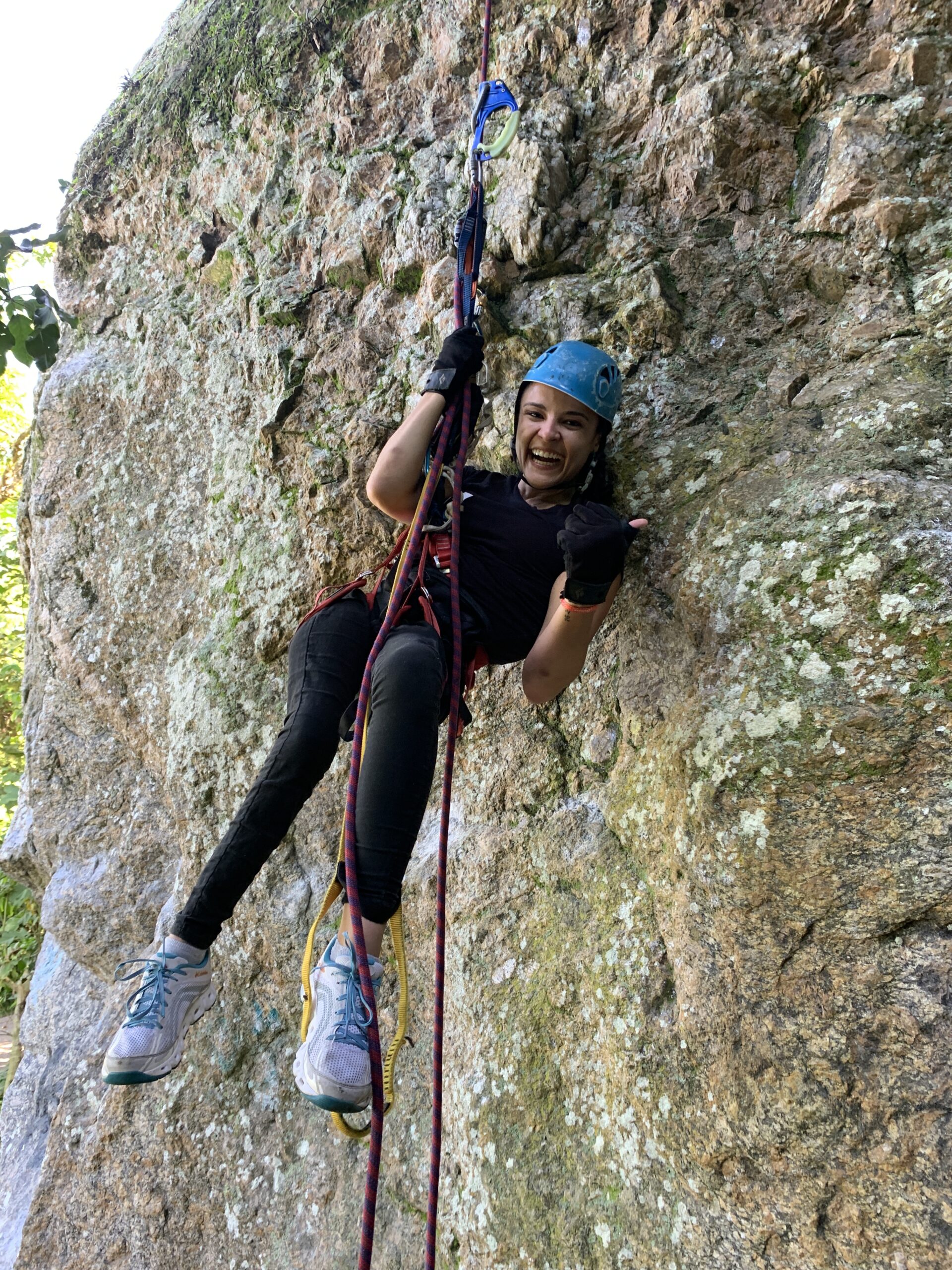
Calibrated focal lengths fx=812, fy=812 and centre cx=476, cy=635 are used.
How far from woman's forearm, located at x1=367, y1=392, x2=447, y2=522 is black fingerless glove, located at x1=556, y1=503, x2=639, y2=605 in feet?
1.93

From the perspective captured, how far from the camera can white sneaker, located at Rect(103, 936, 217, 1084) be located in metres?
2.10

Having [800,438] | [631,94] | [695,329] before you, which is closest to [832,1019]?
[800,438]

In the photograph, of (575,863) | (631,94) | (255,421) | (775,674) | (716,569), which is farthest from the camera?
(255,421)

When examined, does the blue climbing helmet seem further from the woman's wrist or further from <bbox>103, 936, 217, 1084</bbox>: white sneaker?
<bbox>103, 936, 217, 1084</bbox>: white sneaker

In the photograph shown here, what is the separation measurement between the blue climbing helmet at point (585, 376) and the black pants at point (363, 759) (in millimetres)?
876

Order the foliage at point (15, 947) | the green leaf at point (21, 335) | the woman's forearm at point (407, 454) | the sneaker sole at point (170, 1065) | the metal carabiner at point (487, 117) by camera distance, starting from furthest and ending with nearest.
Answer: the foliage at point (15, 947), the green leaf at point (21, 335), the metal carabiner at point (487, 117), the woman's forearm at point (407, 454), the sneaker sole at point (170, 1065)

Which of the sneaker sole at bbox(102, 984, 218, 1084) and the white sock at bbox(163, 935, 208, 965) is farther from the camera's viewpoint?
the white sock at bbox(163, 935, 208, 965)

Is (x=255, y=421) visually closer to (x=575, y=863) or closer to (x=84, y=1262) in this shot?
(x=575, y=863)

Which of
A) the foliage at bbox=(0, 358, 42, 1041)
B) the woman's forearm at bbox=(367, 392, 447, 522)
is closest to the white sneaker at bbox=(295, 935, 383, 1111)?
the woman's forearm at bbox=(367, 392, 447, 522)

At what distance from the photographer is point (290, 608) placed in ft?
11.6

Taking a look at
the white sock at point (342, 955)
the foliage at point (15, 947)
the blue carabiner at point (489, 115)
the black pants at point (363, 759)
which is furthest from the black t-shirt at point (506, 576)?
the foliage at point (15, 947)

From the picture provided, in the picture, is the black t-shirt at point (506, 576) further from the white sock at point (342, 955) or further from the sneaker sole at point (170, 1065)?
the sneaker sole at point (170, 1065)

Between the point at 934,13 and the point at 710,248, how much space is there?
3.04 feet

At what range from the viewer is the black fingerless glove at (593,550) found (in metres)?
2.12
